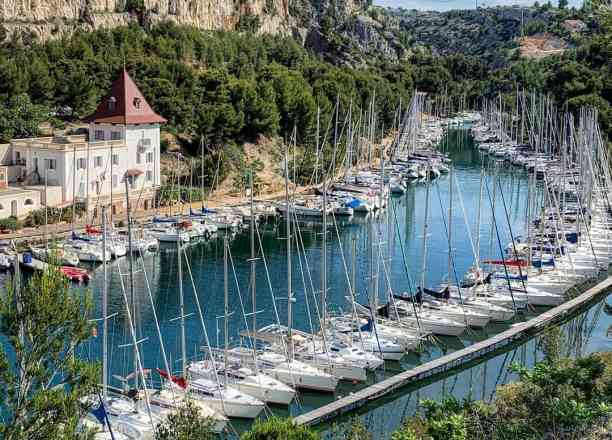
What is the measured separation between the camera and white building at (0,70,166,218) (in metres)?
58.8

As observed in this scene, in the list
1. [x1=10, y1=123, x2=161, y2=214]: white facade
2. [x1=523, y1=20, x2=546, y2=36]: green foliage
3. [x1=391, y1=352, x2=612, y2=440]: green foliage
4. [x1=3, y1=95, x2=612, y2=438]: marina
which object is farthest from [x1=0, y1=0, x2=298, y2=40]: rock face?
[x1=523, y1=20, x2=546, y2=36]: green foliage

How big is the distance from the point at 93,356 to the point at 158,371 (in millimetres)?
4442

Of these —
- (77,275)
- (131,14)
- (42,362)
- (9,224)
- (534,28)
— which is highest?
(534,28)

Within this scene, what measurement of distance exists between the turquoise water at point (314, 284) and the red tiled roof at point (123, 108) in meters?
12.2

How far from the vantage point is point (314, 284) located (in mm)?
47438

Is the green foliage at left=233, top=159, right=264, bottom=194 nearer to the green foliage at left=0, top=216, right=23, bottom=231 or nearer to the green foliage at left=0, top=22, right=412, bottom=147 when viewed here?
the green foliage at left=0, top=22, right=412, bottom=147

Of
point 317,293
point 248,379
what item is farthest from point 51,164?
point 248,379

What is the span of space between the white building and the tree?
35.9m

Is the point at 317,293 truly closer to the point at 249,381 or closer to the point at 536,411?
the point at 249,381

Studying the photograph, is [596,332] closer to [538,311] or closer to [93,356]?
[538,311]

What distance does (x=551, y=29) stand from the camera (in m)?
176

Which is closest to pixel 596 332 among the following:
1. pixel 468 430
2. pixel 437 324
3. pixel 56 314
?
pixel 437 324

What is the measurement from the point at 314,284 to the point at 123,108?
24573 millimetres

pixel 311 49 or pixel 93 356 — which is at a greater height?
pixel 311 49
